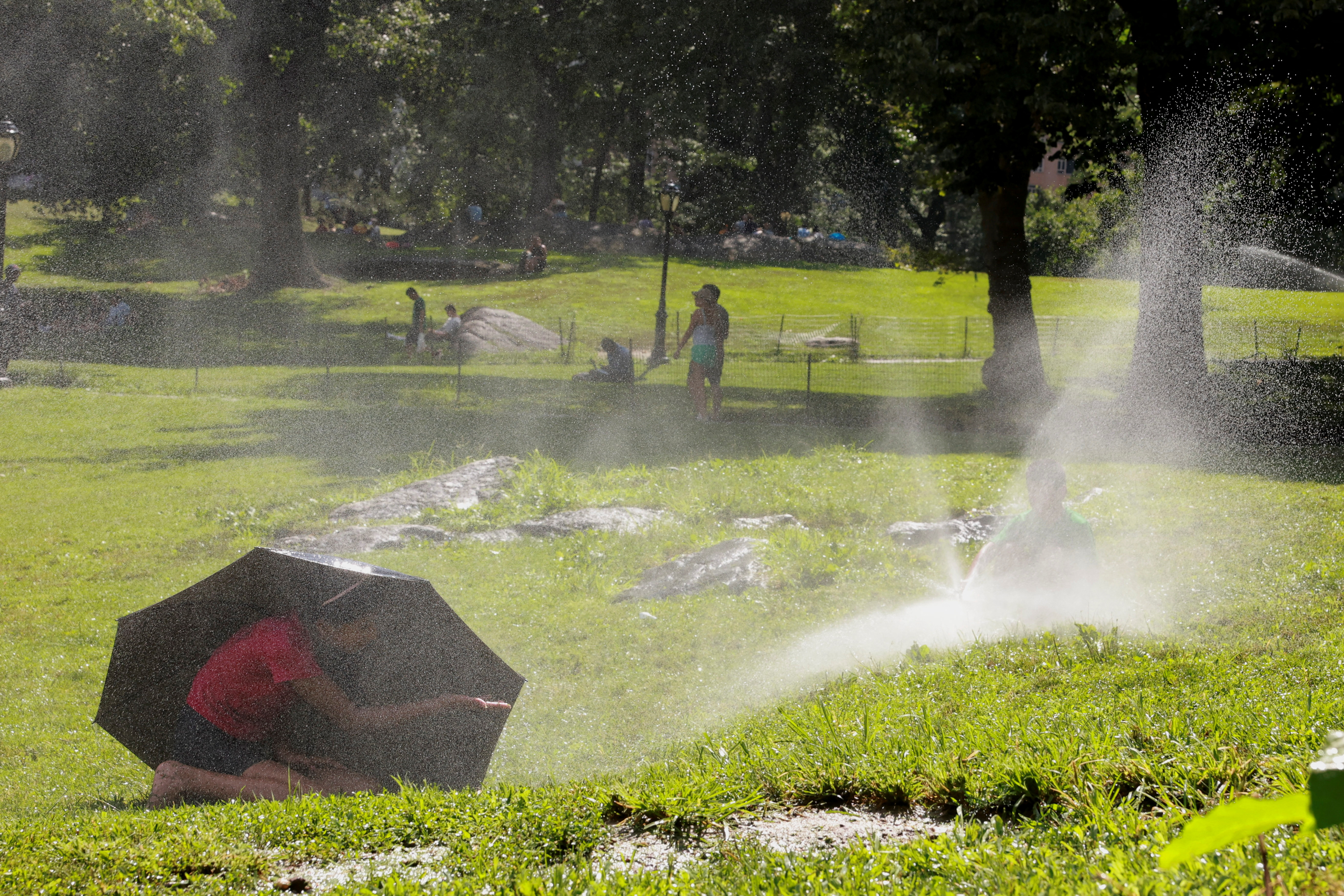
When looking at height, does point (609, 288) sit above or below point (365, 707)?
above

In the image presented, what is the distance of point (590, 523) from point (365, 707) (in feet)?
18.6

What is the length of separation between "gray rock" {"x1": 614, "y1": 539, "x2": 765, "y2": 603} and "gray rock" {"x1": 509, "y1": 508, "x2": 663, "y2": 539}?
4.04 feet

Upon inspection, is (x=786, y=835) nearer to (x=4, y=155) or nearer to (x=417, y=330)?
(x=4, y=155)

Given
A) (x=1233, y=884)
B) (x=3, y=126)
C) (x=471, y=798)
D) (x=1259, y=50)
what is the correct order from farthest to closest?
(x=3, y=126), (x=1259, y=50), (x=471, y=798), (x=1233, y=884)

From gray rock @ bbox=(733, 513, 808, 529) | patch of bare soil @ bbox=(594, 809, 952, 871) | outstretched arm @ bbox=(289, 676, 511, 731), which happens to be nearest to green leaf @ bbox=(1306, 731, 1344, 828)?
patch of bare soil @ bbox=(594, 809, 952, 871)

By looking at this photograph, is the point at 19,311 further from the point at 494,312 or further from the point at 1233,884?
the point at 1233,884

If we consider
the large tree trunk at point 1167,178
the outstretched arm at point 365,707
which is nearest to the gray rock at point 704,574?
the outstretched arm at point 365,707

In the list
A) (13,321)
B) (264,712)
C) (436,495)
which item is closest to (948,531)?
(436,495)

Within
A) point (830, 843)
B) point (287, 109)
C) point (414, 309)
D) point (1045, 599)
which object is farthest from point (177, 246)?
point (830, 843)

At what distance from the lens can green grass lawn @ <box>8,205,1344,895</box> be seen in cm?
338

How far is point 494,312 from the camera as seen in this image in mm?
28016

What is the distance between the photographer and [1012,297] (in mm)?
19000

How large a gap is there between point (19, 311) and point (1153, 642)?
84.7 feet

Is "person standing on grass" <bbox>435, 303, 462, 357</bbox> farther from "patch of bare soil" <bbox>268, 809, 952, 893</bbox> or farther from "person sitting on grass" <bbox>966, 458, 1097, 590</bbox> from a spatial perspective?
"patch of bare soil" <bbox>268, 809, 952, 893</bbox>
